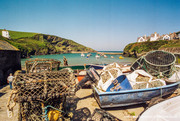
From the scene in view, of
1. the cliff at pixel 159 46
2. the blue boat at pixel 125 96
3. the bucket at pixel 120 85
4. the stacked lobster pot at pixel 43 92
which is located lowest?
the blue boat at pixel 125 96

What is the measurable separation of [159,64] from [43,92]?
32.1 feet

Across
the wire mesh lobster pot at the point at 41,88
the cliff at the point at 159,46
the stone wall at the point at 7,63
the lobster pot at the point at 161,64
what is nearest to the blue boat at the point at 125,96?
the lobster pot at the point at 161,64

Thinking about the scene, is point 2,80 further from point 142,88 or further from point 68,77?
point 142,88

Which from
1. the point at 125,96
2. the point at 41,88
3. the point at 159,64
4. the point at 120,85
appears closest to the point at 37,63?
the point at 41,88

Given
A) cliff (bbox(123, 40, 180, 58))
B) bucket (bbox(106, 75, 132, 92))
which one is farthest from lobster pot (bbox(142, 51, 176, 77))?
cliff (bbox(123, 40, 180, 58))

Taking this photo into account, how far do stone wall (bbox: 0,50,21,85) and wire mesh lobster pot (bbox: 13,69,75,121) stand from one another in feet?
26.9

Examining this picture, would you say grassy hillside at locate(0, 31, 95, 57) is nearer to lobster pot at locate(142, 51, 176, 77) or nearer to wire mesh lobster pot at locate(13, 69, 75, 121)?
wire mesh lobster pot at locate(13, 69, 75, 121)

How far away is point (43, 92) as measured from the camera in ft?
9.81

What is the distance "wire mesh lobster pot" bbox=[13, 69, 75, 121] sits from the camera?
113 inches

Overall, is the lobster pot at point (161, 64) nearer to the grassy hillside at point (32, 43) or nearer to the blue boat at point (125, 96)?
the blue boat at point (125, 96)

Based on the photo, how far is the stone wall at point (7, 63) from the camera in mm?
9102

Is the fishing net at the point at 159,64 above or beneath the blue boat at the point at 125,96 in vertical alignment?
above

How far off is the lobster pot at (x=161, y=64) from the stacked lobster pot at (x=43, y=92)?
728 centimetres

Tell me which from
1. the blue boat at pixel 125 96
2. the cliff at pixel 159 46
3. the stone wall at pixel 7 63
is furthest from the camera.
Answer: the cliff at pixel 159 46
